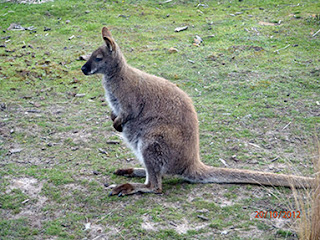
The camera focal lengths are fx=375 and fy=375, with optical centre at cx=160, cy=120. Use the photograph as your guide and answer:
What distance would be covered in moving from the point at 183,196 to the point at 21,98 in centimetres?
355

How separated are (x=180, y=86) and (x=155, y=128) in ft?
8.65

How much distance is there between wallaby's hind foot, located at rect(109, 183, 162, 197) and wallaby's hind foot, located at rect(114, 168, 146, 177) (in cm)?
39

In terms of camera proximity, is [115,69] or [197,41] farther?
[197,41]

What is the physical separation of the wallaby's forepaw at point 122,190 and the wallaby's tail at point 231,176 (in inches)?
23.4

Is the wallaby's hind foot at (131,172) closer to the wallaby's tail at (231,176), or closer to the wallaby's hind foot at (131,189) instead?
the wallaby's hind foot at (131,189)

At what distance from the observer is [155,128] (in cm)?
398

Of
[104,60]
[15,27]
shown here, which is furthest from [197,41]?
[15,27]

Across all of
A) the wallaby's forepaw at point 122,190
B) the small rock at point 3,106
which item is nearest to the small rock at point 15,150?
the small rock at point 3,106

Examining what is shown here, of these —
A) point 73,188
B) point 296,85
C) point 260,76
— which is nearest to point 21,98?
point 73,188

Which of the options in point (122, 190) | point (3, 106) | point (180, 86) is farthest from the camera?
point (180, 86)

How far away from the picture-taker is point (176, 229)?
336cm

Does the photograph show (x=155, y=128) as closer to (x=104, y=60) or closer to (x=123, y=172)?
(x=123, y=172)

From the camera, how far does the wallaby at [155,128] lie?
3900 millimetres
